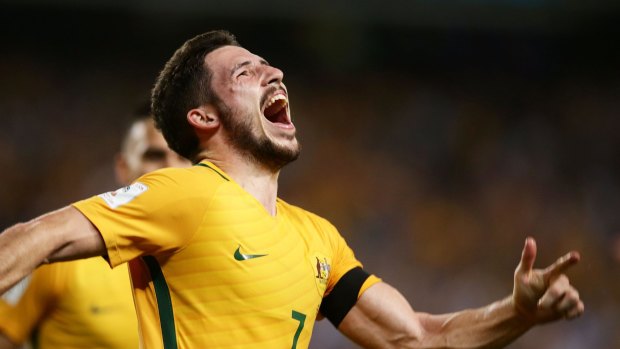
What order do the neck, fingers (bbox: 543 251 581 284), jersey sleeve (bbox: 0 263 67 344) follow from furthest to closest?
jersey sleeve (bbox: 0 263 67 344)
the neck
fingers (bbox: 543 251 581 284)

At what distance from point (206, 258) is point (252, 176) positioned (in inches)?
18.0

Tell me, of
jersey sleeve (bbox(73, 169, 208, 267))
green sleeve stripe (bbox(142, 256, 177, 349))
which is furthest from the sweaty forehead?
green sleeve stripe (bbox(142, 256, 177, 349))

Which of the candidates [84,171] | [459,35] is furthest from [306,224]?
[459,35]

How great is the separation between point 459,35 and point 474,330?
22.9 ft

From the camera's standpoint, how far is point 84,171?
27.5ft

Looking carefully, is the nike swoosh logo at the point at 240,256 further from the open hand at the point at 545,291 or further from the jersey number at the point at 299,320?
the open hand at the point at 545,291

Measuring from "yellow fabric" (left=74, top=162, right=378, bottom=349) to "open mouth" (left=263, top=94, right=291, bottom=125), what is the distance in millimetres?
464

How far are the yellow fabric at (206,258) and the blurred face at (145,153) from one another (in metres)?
1.54

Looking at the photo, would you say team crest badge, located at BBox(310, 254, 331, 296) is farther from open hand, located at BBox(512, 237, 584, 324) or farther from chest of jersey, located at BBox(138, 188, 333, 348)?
open hand, located at BBox(512, 237, 584, 324)

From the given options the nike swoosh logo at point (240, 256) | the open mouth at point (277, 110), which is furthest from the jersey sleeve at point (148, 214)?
the open mouth at point (277, 110)

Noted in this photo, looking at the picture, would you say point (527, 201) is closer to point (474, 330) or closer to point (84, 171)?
point (84, 171)

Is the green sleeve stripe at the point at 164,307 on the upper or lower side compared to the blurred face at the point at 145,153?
lower

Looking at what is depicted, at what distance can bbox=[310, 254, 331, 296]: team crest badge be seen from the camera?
3006 millimetres

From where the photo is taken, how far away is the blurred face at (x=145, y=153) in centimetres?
439
